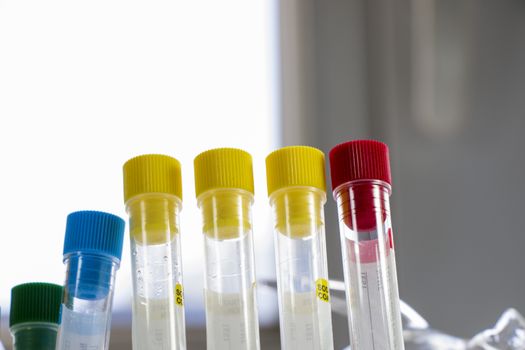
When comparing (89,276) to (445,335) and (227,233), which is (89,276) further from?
(445,335)

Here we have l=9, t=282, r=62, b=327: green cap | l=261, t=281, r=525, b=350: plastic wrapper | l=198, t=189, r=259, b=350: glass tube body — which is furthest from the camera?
l=261, t=281, r=525, b=350: plastic wrapper

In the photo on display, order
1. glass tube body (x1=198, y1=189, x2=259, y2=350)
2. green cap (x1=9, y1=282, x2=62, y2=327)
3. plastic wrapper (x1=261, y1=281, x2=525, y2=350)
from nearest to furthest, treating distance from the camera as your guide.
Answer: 1. glass tube body (x1=198, y1=189, x2=259, y2=350)
2. green cap (x1=9, y1=282, x2=62, y2=327)
3. plastic wrapper (x1=261, y1=281, x2=525, y2=350)

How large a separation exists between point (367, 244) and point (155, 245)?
22 centimetres

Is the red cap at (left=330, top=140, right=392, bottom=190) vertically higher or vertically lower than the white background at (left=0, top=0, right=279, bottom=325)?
lower

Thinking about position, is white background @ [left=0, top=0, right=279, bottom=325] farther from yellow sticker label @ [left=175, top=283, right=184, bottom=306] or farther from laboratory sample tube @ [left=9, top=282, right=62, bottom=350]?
yellow sticker label @ [left=175, top=283, right=184, bottom=306]

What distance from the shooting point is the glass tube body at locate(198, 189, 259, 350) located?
0.79m

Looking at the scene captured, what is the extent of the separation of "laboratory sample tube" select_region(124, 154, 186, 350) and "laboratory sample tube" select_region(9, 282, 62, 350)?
0.16 meters

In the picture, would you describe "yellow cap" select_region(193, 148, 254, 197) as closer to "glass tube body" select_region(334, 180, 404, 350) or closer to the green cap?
"glass tube body" select_region(334, 180, 404, 350)

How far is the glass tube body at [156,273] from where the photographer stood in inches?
31.4

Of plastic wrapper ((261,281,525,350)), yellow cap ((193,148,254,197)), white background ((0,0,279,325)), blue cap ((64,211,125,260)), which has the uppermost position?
white background ((0,0,279,325))

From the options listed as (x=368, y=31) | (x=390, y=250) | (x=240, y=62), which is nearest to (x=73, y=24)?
(x=240, y=62)

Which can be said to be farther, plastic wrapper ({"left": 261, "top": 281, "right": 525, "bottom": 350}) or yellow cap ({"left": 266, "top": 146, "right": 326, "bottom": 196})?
plastic wrapper ({"left": 261, "top": 281, "right": 525, "bottom": 350})

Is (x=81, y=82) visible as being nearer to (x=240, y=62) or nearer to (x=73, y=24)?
(x=73, y=24)

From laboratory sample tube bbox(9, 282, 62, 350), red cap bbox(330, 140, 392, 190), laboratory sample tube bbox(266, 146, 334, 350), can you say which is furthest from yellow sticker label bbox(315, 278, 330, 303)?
laboratory sample tube bbox(9, 282, 62, 350)
